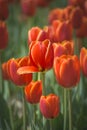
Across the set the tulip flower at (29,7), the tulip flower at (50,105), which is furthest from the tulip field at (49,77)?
the tulip flower at (29,7)

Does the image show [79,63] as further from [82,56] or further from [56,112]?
[56,112]

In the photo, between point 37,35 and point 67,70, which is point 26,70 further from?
point 37,35

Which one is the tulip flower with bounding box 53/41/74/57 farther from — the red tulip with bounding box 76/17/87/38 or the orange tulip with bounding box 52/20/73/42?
the red tulip with bounding box 76/17/87/38

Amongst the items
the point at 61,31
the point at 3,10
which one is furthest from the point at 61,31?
the point at 3,10

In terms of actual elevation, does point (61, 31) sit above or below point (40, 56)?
above

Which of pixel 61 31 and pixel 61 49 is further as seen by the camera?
pixel 61 31

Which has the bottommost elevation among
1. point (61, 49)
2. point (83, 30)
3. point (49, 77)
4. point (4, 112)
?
point (4, 112)

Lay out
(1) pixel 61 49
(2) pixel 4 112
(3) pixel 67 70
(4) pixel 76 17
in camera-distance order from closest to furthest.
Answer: (3) pixel 67 70 < (1) pixel 61 49 < (2) pixel 4 112 < (4) pixel 76 17

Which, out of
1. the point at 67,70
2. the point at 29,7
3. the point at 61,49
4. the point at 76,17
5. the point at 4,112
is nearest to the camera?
the point at 67,70

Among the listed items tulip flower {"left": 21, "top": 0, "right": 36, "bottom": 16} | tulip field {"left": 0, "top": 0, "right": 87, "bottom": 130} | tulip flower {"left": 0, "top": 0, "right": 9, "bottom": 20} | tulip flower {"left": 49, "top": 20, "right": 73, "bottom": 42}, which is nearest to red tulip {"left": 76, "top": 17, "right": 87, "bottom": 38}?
tulip field {"left": 0, "top": 0, "right": 87, "bottom": 130}
